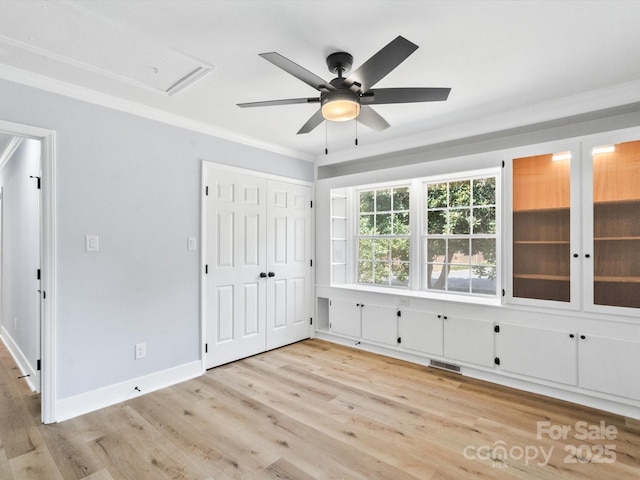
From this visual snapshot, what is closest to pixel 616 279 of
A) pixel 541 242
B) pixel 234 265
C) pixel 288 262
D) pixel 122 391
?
pixel 541 242

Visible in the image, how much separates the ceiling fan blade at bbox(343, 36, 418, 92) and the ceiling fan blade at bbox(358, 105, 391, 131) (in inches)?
8.5

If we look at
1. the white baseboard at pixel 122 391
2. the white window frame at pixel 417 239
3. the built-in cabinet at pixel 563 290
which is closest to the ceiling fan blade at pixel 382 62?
the built-in cabinet at pixel 563 290

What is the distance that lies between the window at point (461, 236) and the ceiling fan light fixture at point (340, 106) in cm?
215

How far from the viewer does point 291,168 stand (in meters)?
4.51

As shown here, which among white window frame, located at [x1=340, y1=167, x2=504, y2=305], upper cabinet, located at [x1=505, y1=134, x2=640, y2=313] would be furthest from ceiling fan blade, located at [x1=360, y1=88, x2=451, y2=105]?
white window frame, located at [x1=340, y1=167, x2=504, y2=305]

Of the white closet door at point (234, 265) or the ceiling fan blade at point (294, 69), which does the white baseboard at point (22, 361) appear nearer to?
the white closet door at point (234, 265)

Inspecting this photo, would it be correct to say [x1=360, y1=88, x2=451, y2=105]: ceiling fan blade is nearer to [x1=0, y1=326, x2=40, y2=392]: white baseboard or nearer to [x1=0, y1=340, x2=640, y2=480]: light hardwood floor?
[x1=0, y1=340, x2=640, y2=480]: light hardwood floor

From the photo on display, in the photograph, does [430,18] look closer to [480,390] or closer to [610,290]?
[610,290]

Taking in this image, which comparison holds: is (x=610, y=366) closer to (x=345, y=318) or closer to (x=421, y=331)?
(x=421, y=331)

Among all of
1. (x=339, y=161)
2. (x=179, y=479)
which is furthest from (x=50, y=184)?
(x=339, y=161)

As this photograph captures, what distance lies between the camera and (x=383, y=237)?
14.5 ft

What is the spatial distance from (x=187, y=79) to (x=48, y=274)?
6.03 feet

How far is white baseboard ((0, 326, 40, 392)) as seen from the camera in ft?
10.1

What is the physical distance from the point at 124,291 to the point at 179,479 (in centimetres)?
165
